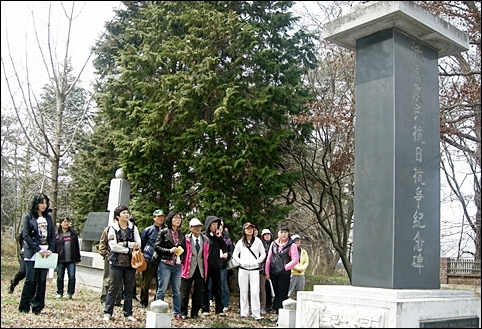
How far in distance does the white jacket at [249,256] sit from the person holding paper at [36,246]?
322 centimetres

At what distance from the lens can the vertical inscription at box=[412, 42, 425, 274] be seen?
6016mm

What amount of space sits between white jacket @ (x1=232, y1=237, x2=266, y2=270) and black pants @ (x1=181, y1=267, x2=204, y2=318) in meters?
0.83

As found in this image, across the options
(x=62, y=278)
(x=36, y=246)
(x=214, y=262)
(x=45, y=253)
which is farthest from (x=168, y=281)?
(x=62, y=278)

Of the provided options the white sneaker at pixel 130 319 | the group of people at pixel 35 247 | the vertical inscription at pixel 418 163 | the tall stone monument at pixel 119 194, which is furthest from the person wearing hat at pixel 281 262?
the group of people at pixel 35 247

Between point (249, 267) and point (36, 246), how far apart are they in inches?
142

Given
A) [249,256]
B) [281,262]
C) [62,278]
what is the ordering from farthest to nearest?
[62,278] → [281,262] → [249,256]

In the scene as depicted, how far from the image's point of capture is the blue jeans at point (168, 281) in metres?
7.83

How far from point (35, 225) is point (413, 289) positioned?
5.18 metres

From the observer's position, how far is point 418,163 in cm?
619

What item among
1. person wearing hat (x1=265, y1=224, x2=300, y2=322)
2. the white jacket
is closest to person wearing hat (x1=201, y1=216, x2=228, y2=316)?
the white jacket

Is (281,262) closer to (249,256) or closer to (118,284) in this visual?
(249,256)

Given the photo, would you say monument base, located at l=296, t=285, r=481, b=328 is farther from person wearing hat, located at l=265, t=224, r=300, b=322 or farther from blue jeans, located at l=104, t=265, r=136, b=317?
person wearing hat, located at l=265, t=224, r=300, b=322

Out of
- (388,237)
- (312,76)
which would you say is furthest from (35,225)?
(312,76)

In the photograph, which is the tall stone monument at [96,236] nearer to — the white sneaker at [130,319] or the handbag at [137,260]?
the handbag at [137,260]
